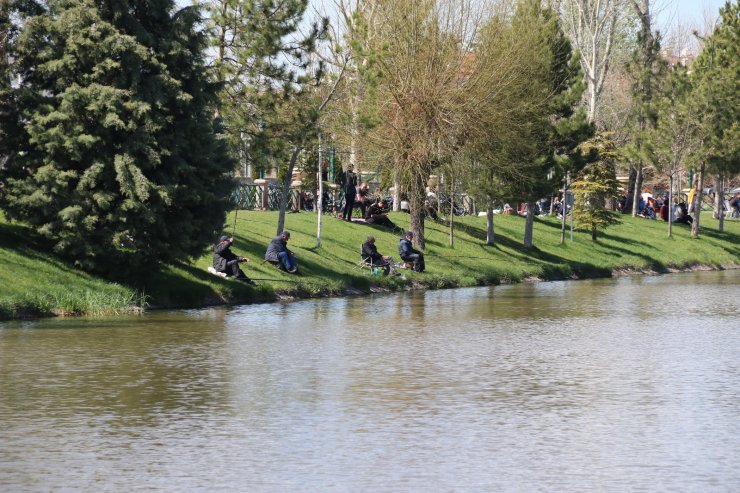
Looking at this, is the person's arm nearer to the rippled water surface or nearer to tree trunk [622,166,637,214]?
the rippled water surface

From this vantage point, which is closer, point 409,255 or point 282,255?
point 282,255

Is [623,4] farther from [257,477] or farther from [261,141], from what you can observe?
[257,477]

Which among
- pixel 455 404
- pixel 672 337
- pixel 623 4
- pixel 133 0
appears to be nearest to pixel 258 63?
pixel 133 0

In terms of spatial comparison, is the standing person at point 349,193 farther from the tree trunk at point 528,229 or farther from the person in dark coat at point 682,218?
the person in dark coat at point 682,218

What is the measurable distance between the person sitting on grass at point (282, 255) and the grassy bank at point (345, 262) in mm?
305

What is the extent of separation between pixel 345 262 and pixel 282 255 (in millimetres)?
4647

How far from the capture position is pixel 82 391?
16125 mm

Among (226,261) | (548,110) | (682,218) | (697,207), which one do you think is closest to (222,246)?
(226,261)

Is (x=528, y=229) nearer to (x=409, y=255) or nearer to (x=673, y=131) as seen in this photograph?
(x=409, y=255)

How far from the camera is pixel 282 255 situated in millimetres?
35625

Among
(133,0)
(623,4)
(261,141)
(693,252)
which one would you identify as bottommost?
(693,252)

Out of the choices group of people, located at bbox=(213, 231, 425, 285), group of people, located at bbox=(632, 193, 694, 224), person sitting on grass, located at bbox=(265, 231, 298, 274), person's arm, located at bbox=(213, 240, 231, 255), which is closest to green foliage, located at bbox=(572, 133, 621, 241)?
group of people, located at bbox=(632, 193, 694, 224)

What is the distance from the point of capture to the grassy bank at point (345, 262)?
28203 mm

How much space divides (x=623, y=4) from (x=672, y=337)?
176 feet
